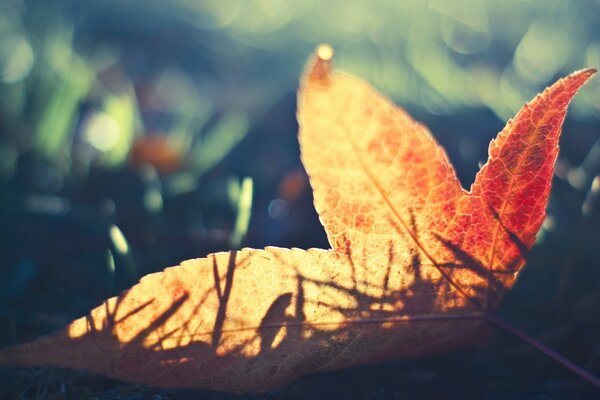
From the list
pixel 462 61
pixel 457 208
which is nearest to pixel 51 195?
pixel 457 208

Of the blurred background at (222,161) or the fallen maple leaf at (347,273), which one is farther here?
the blurred background at (222,161)

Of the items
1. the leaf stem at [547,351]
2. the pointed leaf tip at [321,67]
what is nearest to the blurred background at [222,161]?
the leaf stem at [547,351]

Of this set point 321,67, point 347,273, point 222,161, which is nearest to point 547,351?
point 347,273

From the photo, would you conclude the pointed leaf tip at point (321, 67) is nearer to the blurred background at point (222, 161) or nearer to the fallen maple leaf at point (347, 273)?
the fallen maple leaf at point (347, 273)

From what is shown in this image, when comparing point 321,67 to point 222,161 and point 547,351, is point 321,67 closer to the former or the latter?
point 547,351

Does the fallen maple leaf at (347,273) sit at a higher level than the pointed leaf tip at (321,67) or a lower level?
lower

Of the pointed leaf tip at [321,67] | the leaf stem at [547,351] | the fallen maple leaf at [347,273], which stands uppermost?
the pointed leaf tip at [321,67]
